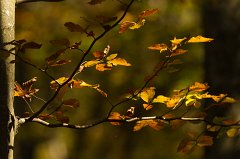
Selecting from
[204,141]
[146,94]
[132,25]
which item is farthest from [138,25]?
[204,141]

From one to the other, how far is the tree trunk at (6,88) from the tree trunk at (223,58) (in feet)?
6.75

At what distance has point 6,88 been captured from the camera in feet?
6.74

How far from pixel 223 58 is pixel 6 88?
2303mm

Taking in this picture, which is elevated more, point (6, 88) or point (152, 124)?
point (6, 88)

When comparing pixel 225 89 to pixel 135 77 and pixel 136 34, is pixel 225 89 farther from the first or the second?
pixel 135 77

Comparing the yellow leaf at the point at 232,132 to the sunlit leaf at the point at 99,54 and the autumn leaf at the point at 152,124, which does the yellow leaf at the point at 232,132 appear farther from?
the sunlit leaf at the point at 99,54

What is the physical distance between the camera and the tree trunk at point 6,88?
202 cm

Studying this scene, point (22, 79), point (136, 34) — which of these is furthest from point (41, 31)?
point (136, 34)

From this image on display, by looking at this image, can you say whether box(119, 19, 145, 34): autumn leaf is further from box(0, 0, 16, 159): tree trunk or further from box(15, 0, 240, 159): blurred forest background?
box(15, 0, 240, 159): blurred forest background

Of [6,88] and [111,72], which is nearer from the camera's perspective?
[6,88]

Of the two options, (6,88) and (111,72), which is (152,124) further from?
(111,72)

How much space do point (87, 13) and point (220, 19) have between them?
20.3ft

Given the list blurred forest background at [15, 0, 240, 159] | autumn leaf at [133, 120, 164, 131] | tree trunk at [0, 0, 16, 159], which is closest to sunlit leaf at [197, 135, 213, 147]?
autumn leaf at [133, 120, 164, 131]

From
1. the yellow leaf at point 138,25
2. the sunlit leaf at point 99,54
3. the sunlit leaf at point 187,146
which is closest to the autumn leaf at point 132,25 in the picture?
the yellow leaf at point 138,25
